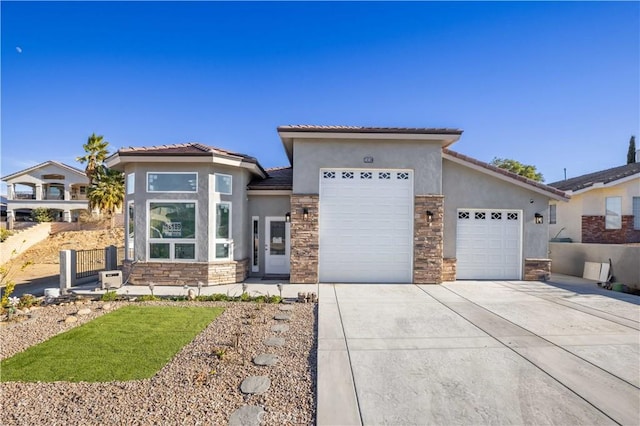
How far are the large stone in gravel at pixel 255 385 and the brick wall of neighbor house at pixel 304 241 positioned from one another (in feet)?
19.2

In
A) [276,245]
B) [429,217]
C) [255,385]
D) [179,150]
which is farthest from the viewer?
[276,245]

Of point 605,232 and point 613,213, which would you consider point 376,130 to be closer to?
point 605,232

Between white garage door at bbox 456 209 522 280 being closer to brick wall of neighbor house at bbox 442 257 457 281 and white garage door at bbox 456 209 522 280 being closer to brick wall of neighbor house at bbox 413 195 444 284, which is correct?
brick wall of neighbor house at bbox 442 257 457 281

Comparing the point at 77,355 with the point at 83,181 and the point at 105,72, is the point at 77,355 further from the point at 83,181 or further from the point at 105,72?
the point at 83,181

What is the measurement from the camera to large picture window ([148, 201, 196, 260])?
9.77 m

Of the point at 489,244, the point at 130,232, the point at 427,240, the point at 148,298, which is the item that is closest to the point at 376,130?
the point at 427,240

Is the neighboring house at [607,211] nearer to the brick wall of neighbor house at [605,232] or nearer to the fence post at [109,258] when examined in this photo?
the brick wall of neighbor house at [605,232]

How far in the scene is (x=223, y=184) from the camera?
10.2 metres

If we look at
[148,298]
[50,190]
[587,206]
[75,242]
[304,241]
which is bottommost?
[75,242]

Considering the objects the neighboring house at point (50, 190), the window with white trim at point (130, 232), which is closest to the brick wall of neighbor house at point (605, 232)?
the window with white trim at point (130, 232)

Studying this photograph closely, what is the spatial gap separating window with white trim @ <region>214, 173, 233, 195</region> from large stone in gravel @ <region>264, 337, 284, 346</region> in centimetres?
624

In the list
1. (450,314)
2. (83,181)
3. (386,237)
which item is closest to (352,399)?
(450,314)

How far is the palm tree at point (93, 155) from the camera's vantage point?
2830cm

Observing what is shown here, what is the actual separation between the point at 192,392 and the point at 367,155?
8.47m
